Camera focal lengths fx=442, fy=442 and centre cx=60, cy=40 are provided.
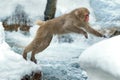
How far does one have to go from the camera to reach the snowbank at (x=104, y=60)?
375 centimetres

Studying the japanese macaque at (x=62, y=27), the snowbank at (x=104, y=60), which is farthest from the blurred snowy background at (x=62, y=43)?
the snowbank at (x=104, y=60)

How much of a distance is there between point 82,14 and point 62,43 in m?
4.48

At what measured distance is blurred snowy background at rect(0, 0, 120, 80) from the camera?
912cm

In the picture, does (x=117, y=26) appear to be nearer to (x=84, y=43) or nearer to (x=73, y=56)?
(x=84, y=43)

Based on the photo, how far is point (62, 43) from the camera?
11.9 meters

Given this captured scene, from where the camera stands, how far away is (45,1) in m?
14.4

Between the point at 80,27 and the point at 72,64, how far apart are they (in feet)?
6.73

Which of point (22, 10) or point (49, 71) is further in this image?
point (22, 10)

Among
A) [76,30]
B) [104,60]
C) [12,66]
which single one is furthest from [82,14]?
[104,60]

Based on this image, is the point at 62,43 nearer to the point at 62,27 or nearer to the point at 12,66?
the point at 62,27

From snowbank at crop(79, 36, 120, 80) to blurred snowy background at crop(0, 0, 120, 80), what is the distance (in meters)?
2.28

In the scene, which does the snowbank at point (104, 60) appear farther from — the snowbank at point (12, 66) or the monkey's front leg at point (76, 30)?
the monkey's front leg at point (76, 30)

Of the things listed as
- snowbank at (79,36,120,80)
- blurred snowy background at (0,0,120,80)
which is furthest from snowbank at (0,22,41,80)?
snowbank at (79,36,120,80)

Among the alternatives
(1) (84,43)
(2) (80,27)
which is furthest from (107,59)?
→ (1) (84,43)
